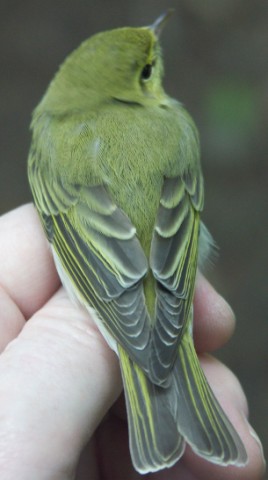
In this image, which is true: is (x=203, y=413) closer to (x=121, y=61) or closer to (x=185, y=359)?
(x=185, y=359)

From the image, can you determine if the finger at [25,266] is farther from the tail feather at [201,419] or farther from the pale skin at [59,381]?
the tail feather at [201,419]

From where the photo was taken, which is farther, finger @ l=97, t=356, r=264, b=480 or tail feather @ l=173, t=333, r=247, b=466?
finger @ l=97, t=356, r=264, b=480

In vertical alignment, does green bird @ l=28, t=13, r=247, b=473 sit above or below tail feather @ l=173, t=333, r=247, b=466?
above

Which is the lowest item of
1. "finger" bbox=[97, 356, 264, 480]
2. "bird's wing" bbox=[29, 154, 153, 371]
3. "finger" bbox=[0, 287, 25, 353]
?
"finger" bbox=[97, 356, 264, 480]

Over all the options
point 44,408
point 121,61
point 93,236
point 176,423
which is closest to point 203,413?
point 176,423

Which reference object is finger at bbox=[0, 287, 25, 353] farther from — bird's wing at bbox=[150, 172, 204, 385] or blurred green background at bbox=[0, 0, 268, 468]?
blurred green background at bbox=[0, 0, 268, 468]

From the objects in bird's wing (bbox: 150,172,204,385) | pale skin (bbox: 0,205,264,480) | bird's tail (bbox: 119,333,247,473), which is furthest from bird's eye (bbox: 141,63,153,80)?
bird's tail (bbox: 119,333,247,473)

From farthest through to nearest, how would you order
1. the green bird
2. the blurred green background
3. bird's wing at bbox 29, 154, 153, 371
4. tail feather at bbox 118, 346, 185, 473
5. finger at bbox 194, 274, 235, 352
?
1. the blurred green background
2. finger at bbox 194, 274, 235, 352
3. bird's wing at bbox 29, 154, 153, 371
4. the green bird
5. tail feather at bbox 118, 346, 185, 473

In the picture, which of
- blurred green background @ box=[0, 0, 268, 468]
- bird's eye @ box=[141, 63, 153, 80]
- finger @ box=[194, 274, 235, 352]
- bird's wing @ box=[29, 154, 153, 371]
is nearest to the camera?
bird's wing @ box=[29, 154, 153, 371]
